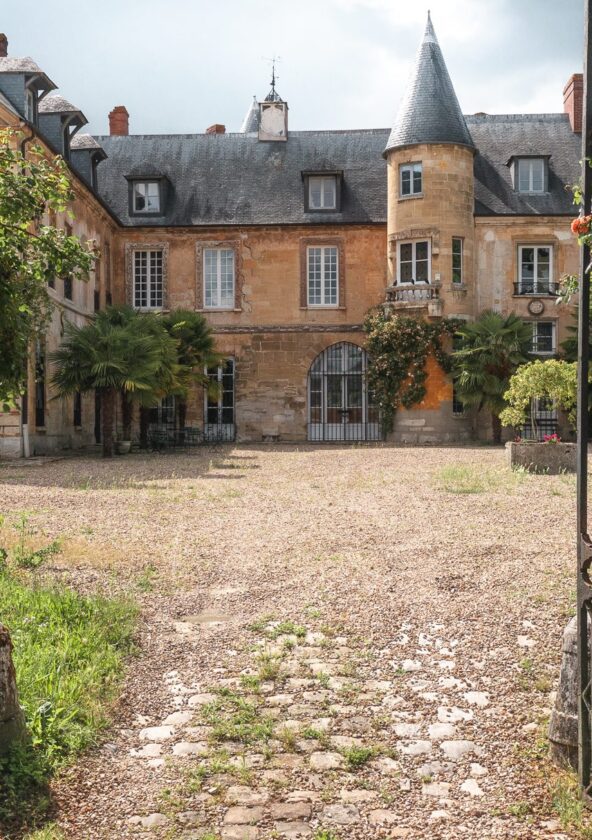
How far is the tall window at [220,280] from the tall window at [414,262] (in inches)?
203

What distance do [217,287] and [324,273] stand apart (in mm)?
3262

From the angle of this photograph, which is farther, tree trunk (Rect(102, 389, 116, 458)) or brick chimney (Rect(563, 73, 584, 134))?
brick chimney (Rect(563, 73, 584, 134))

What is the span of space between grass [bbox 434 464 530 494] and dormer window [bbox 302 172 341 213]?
1324 cm

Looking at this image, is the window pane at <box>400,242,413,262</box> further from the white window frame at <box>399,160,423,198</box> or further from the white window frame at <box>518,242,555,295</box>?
the white window frame at <box>518,242,555,295</box>

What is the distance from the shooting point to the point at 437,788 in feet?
11.8

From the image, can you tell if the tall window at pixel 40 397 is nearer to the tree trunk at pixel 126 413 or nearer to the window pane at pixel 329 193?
the tree trunk at pixel 126 413

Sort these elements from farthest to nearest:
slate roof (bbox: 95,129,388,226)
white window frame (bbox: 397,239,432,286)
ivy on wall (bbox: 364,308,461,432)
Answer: slate roof (bbox: 95,129,388,226) → white window frame (bbox: 397,239,432,286) → ivy on wall (bbox: 364,308,461,432)

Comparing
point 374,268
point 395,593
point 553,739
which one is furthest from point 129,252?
point 553,739

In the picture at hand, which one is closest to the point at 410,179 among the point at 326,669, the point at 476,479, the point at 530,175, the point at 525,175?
the point at 525,175

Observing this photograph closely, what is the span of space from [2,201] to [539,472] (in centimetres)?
1144

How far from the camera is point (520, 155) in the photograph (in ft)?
86.3

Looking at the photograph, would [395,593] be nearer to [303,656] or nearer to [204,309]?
[303,656]

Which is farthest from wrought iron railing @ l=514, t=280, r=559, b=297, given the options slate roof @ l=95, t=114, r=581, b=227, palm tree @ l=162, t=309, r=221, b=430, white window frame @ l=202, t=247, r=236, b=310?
palm tree @ l=162, t=309, r=221, b=430

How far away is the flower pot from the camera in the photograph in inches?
575
